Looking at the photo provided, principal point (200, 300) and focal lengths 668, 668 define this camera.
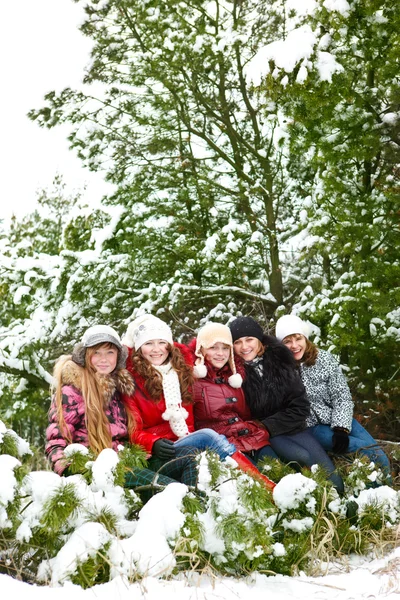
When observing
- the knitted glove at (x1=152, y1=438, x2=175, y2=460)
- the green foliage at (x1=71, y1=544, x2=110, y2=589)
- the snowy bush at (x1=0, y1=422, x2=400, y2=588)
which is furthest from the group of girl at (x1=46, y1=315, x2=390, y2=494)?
the green foliage at (x1=71, y1=544, x2=110, y2=589)

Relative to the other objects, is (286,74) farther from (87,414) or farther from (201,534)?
(201,534)

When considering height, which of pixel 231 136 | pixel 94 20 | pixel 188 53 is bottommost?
pixel 231 136

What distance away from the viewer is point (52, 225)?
17750 millimetres

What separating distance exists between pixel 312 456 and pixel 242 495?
146cm

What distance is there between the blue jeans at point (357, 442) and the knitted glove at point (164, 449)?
4.20ft

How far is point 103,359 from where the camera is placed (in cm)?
411

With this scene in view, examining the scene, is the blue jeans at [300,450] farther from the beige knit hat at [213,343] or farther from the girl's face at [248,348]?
the girl's face at [248,348]

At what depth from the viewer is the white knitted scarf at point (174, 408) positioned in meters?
4.14

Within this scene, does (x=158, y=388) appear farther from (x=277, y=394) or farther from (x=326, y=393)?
(x=326, y=393)

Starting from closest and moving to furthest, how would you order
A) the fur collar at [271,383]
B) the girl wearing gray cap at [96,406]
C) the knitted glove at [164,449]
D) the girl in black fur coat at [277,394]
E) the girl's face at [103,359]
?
the girl wearing gray cap at [96,406], the knitted glove at [164,449], the girl's face at [103,359], the girl in black fur coat at [277,394], the fur collar at [271,383]

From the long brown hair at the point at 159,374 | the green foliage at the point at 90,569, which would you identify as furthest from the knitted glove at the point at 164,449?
the green foliage at the point at 90,569

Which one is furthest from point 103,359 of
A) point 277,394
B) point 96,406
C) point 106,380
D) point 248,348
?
point 277,394

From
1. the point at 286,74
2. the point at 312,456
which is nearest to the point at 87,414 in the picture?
the point at 312,456

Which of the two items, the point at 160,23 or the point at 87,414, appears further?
the point at 160,23
